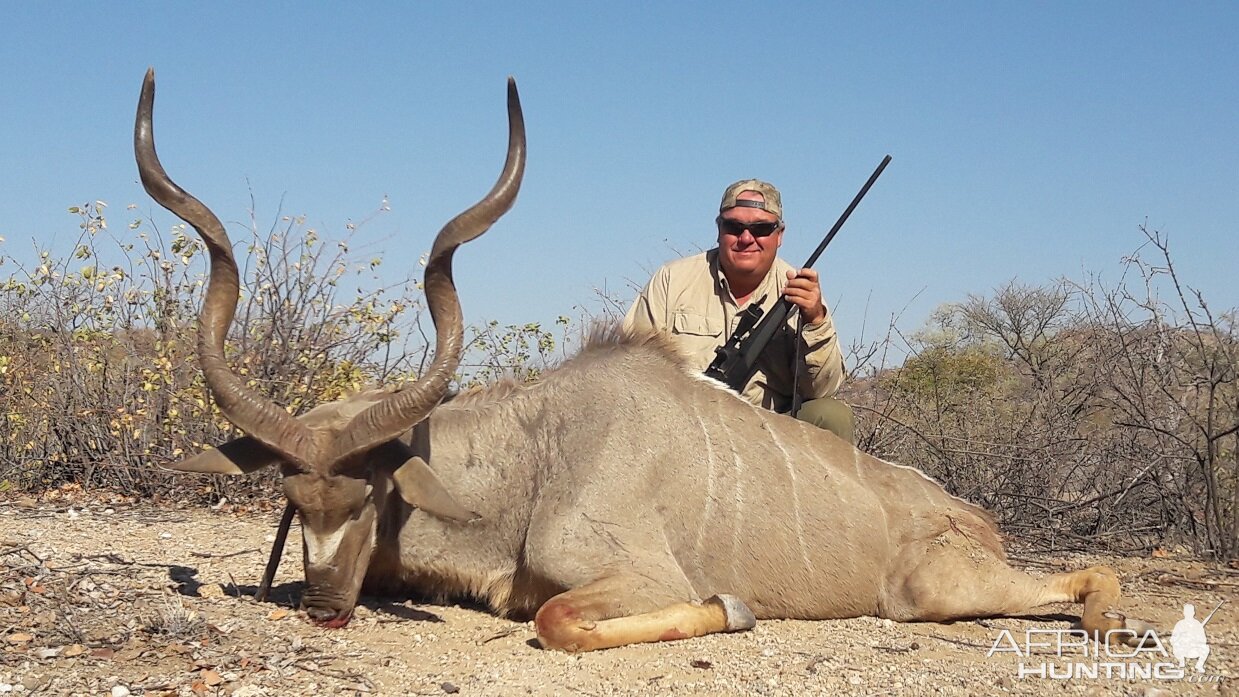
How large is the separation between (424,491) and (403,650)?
1.92 feet

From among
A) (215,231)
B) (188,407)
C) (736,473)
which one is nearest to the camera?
(215,231)

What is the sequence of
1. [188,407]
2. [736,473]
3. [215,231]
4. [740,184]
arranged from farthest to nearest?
[188,407] → [740,184] → [736,473] → [215,231]

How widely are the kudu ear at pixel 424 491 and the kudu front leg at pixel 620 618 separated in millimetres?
503

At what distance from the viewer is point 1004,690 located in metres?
3.58

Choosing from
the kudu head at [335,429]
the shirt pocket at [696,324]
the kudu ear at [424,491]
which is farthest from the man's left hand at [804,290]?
the kudu ear at [424,491]

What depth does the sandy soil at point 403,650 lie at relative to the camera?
11.6 feet

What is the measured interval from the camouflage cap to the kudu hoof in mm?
2162

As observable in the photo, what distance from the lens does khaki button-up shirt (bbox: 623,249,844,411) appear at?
18.4ft

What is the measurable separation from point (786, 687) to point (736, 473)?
1.26m

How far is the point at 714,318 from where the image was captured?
19.1ft

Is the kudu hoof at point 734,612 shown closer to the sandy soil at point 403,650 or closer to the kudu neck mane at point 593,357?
the sandy soil at point 403,650

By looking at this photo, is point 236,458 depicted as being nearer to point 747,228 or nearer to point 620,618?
point 620,618

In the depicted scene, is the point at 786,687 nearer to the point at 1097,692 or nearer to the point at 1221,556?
the point at 1097,692

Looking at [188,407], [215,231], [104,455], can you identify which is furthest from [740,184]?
[104,455]
